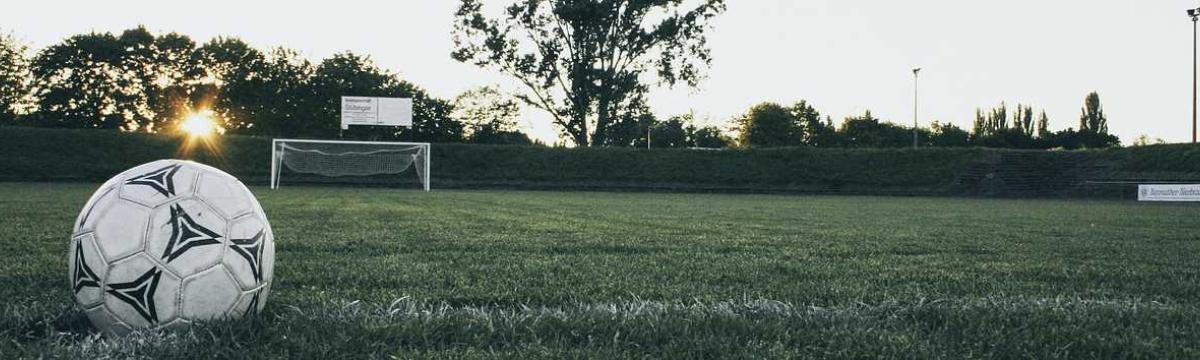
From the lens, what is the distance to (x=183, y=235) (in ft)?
7.58

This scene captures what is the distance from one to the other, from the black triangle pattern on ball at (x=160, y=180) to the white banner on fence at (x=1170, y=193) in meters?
24.4

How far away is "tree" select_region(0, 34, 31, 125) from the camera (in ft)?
132

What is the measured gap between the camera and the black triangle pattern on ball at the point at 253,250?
2.42m

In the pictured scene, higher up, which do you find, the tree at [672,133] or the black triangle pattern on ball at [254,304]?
the tree at [672,133]

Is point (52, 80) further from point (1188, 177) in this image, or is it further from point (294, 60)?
point (1188, 177)

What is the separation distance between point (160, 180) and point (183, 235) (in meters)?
0.24

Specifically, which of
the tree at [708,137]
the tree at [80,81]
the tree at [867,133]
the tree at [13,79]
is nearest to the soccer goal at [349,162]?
the tree at [80,81]

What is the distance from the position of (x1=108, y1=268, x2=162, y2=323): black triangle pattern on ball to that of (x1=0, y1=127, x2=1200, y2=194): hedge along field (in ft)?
91.5

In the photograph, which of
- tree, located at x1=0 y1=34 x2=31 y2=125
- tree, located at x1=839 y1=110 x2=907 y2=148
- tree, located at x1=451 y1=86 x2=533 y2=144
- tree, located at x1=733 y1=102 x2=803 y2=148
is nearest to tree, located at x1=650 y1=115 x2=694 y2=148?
tree, located at x1=733 y1=102 x2=803 y2=148

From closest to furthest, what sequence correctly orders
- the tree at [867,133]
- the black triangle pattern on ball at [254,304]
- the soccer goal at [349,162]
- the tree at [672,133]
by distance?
1. the black triangle pattern on ball at [254,304]
2. the soccer goal at [349,162]
3. the tree at [672,133]
4. the tree at [867,133]

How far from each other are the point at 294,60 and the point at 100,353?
48.9 meters

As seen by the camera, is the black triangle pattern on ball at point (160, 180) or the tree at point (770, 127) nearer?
the black triangle pattern on ball at point (160, 180)

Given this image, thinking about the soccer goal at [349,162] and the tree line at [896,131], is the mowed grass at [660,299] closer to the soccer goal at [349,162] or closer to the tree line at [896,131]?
the soccer goal at [349,162]

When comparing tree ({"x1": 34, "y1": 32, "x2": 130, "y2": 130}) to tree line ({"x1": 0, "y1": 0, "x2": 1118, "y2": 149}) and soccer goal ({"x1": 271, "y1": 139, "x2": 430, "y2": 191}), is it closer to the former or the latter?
tree line ({"x1": 0, "y1": 0, "x2": 1118, "y2": 149})
